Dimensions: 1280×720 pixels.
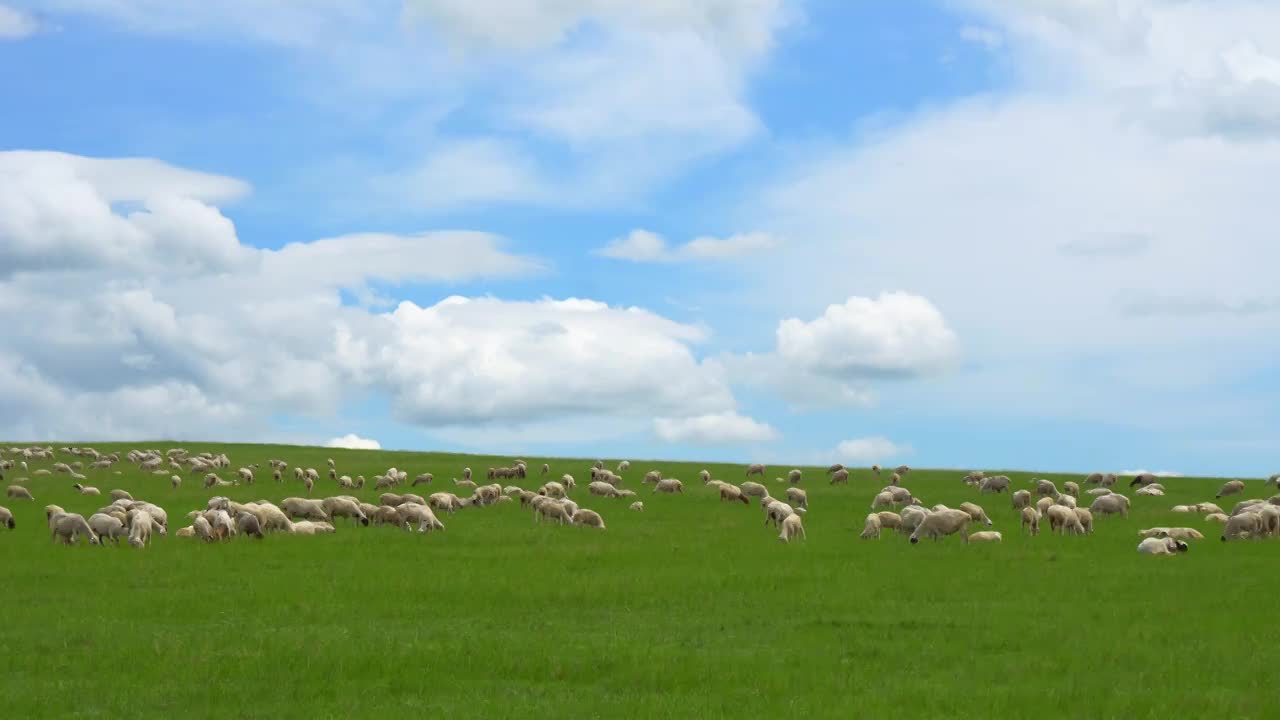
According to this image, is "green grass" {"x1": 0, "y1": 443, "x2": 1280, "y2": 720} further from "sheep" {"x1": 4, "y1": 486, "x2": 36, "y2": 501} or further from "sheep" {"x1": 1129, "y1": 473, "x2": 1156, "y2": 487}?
"sheep" {"x1": 1129, "y1": 473, "x2": 1156, "y2": 487}

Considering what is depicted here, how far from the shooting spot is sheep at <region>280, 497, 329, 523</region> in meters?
41.3

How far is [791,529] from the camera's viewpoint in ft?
124

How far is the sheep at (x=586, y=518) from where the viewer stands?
41.4 metres

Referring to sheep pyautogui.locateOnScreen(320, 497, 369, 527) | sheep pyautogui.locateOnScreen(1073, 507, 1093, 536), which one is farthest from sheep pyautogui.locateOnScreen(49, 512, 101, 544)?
sheep pyautogui.locateOnScreen(1073, 507, 1093, 536)

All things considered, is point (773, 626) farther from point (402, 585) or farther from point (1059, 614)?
point (402, 585)

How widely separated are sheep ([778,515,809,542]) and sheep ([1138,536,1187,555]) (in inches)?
400

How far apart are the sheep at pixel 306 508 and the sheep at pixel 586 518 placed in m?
8.84

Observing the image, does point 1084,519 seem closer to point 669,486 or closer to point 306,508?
point 669,486

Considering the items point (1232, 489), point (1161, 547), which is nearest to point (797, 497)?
point (1161, 547)

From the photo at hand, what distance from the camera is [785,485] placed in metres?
67.9

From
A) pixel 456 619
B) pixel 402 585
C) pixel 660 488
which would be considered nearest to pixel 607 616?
pixel 456 619

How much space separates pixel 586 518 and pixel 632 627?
67.8 ft

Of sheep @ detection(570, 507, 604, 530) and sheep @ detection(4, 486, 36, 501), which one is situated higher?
sheep @ detection(570, 507, 604, 530)

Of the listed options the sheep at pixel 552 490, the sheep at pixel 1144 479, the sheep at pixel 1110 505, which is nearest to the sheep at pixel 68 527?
the sheep at pixel 552 490
